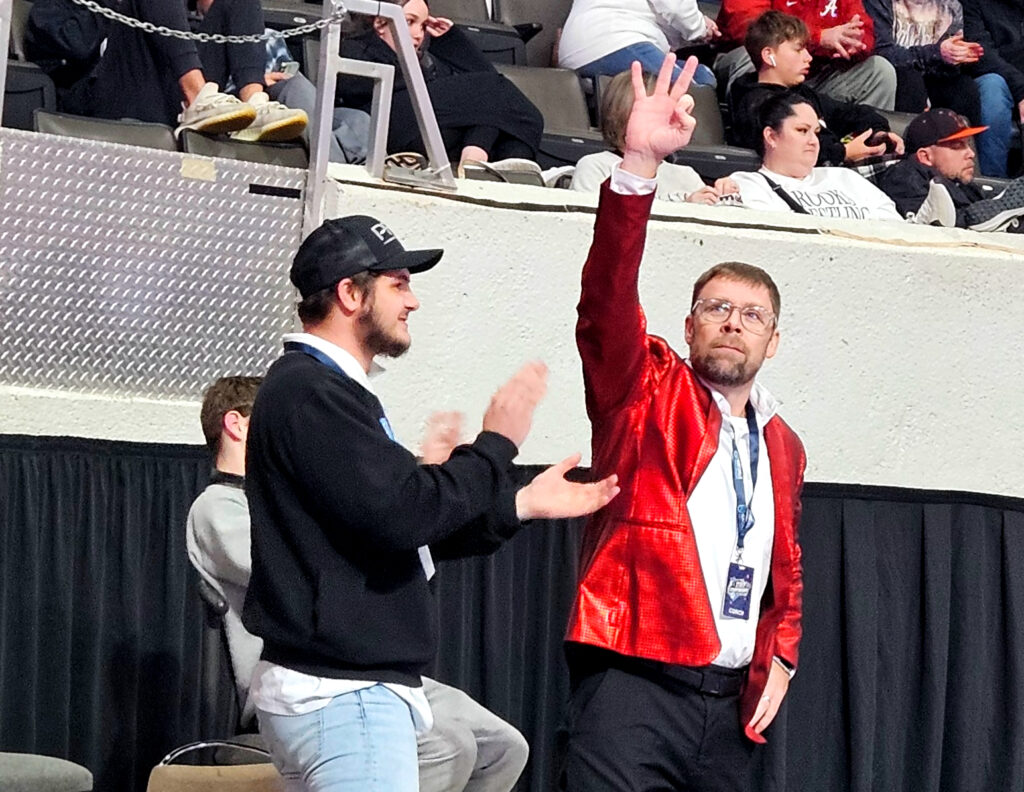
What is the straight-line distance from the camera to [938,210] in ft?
17.8

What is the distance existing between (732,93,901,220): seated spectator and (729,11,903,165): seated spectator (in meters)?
0.59

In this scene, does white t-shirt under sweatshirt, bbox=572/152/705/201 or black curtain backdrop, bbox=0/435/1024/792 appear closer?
black curtain backdrop, bbox=0/435/1024/792

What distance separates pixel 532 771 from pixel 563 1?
12.0ft

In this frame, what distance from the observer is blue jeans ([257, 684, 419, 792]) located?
8.33 ft

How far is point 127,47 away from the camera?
4809 mm

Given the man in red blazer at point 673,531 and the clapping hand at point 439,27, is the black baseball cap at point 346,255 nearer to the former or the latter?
the man in red blazer at point 673,531

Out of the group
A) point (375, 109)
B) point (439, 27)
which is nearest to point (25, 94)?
point (375, 109)

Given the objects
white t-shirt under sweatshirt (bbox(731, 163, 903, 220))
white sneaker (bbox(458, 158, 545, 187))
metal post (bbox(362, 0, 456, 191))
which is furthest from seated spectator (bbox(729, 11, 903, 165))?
metal post (bbox(362, 0, 456, 191))

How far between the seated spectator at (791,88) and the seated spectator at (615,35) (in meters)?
0.34

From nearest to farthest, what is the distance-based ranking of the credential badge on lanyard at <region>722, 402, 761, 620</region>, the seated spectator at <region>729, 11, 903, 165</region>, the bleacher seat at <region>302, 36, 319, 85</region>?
1. the credential badge on lanyard at <region>722, 402, 761, 620</region>
2. the bleacher seat at <region>302, 36, 319, 85</region>
3. the seated spectator at <region>729, 11, 903, 165</region>

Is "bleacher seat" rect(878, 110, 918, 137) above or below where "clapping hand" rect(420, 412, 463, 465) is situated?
above

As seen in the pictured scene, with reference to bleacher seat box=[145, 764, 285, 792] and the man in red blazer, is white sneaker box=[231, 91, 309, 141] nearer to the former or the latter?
the man in red blazer

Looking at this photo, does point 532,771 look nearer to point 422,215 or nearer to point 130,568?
point 130,568

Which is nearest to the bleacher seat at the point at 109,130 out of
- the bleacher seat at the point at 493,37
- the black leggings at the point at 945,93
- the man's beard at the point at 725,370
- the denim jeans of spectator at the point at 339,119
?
the denim jeans of spectator at the point at 339,119
